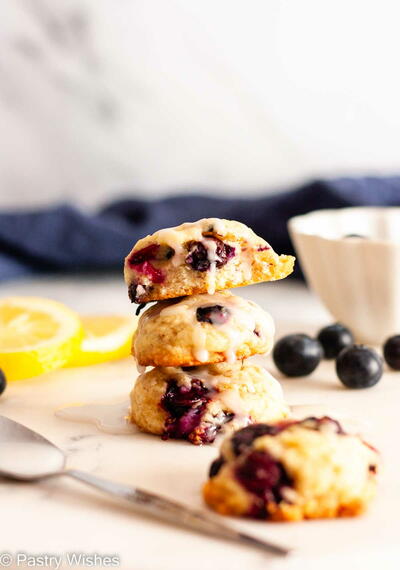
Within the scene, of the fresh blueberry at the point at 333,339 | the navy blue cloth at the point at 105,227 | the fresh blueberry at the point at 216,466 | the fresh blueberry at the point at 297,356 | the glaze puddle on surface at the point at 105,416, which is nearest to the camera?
the fresh blueberry at the point at 216,466

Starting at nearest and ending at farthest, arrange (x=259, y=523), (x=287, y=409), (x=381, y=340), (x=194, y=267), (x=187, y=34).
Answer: (x=259, y=523), (x=194, y=267), (x=287, y=409), (x=381, y=340), (x=187, y=34)

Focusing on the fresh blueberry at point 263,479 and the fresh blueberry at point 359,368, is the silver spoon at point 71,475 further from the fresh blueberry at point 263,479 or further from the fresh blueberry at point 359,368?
the fresh blueberry at point 359,368

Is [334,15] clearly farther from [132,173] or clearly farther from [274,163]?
[132,173]

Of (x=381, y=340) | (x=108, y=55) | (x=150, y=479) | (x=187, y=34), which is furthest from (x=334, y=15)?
(x=150, y=479)

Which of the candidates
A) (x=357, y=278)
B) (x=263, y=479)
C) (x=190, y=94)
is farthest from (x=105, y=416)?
(x=190, y=94)

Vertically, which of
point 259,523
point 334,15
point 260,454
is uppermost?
point 334,15

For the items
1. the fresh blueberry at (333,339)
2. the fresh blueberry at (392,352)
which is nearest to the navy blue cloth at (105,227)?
the fresh blueberry at (333,339)

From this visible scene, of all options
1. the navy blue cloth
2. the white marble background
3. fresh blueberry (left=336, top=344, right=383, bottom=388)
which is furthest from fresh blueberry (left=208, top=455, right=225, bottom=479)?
the white marble background
